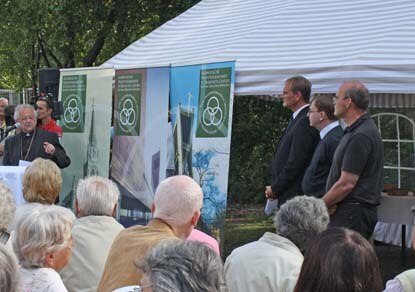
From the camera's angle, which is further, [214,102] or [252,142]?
[252,142]

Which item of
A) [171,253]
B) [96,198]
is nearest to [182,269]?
[171,253]

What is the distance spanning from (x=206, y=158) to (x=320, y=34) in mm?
1579

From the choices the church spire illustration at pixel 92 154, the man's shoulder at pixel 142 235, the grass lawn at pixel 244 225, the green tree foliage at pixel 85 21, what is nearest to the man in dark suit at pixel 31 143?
the church spire illustration at pixel 92 154

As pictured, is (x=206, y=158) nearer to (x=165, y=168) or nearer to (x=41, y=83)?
(x=165, y=168)

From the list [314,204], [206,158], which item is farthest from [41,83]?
Result: [314,204]

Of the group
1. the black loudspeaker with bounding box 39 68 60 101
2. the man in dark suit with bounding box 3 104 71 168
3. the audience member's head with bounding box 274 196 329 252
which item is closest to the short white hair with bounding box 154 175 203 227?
the audience member's head with bounding box 274 196 329 252

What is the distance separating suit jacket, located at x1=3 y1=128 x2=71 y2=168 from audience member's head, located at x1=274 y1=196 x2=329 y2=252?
4747 millimetres

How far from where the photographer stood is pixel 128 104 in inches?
317

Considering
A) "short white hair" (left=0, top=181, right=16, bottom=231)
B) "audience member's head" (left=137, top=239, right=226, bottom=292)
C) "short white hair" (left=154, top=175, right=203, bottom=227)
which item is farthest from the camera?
"short white hair" (left=0, top=181, right=16, bottom=231)

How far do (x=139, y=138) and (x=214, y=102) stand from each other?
143cm

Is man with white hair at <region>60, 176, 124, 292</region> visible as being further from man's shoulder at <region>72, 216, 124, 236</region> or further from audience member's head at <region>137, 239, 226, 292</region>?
audience member's head at <region>137, 239, 226, 292</region>

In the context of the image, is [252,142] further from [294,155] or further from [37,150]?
[294,155]

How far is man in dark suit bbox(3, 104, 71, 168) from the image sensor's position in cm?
795

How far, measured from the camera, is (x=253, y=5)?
8391 millimetres
